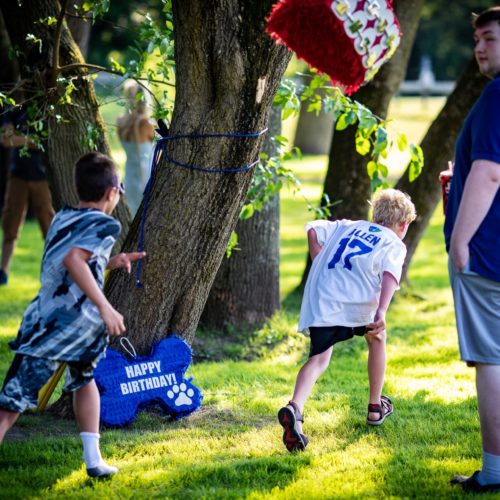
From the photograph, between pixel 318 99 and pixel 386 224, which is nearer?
pixel 386 224

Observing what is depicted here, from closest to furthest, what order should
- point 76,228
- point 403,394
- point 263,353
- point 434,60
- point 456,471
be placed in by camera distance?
point 76,228 < point 456,471 < point 403,394 < point 263,353 < point 434,60

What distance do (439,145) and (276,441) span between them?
14.7 feet

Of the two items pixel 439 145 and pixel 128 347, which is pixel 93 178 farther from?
pixel 439 145

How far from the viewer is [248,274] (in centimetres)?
733

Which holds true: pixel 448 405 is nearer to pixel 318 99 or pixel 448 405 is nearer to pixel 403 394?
pixel 403 394

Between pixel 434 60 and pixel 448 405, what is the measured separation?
136 ft

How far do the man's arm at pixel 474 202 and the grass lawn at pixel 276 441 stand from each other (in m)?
1.03

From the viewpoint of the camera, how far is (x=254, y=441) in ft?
14.8

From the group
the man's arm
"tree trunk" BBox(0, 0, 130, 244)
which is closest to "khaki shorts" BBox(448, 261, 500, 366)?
the man's arm

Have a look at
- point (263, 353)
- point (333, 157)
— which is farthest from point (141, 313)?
point (333, 157)

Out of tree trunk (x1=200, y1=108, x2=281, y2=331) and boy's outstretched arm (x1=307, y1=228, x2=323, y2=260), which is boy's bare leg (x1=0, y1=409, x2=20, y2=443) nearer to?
boy's outstretched arm (x1=307, y1=228, x2=323, y2=260)

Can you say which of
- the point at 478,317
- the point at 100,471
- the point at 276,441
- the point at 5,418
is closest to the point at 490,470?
the point at 478,317

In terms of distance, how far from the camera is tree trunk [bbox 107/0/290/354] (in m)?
4.41

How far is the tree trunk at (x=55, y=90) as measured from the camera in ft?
18.2
